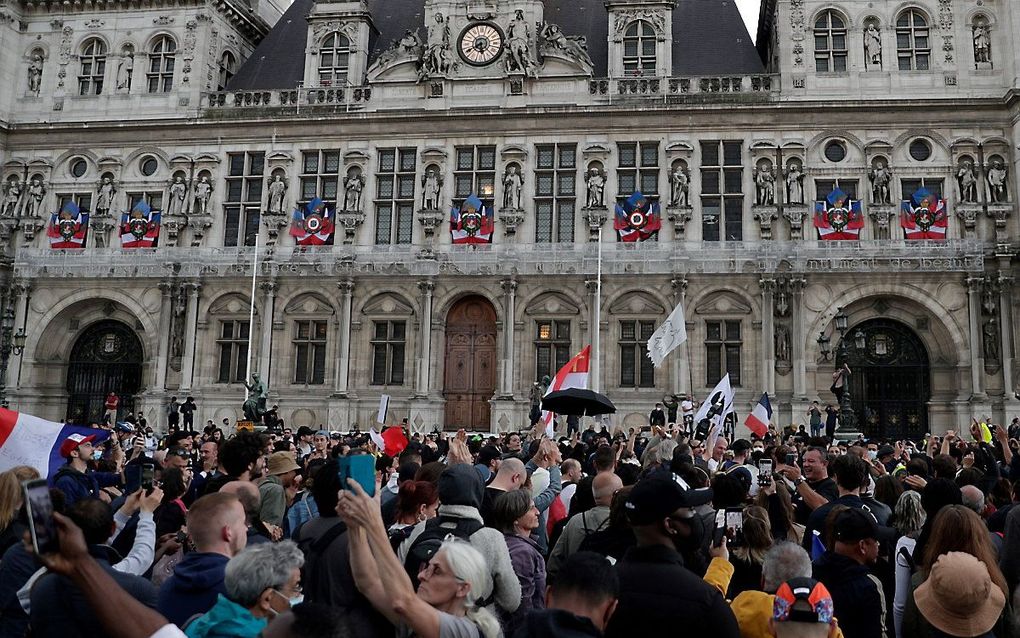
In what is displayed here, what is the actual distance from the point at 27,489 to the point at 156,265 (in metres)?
33.8

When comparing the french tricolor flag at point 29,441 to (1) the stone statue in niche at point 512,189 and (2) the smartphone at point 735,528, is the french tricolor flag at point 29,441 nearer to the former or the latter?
(2) the smartphone at point 735,528

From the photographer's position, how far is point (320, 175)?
34062mm

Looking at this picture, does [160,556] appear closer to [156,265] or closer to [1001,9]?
[156,265]

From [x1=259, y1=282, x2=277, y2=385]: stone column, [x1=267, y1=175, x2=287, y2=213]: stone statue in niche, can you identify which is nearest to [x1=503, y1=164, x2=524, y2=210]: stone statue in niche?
[x1=267, y1=175, x2=287, y2=213]: stone statue in niche

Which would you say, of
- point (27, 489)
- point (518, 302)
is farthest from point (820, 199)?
point (27, 489)

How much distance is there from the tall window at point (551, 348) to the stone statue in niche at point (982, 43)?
61.2 ft

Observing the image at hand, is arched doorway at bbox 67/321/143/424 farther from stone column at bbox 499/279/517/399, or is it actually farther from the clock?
the clock

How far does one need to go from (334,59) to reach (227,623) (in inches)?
1368

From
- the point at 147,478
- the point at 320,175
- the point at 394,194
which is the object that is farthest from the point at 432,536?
the point at 320,175

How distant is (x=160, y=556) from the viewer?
6453mm

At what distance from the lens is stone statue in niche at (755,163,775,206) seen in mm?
30984

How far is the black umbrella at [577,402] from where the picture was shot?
48.7 feet

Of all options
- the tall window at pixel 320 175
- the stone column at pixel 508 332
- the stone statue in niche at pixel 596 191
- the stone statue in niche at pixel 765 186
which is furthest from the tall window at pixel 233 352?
the stone statue in niche at pixel 765 186

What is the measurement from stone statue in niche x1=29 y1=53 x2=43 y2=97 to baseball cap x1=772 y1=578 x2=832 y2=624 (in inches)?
1640
